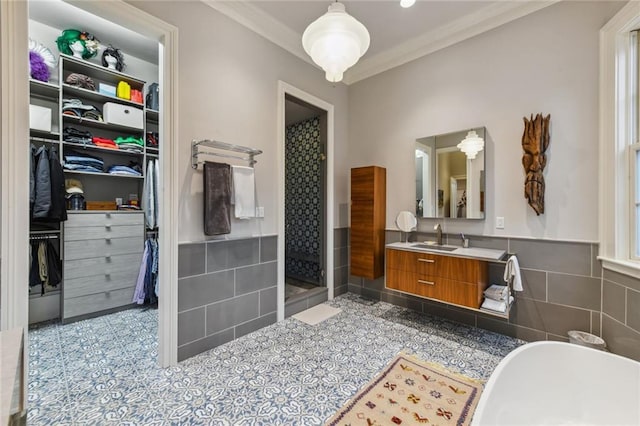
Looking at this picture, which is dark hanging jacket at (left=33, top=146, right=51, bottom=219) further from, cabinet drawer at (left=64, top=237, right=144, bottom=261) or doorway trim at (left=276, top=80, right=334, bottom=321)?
doorway trim at (left=276, top=80, right=334, bottom=321)

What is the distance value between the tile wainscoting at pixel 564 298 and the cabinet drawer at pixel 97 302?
3.75m

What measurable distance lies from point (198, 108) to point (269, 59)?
1.03 m

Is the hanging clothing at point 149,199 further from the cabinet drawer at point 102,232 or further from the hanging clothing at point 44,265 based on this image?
the hanging clothing at point 44,265

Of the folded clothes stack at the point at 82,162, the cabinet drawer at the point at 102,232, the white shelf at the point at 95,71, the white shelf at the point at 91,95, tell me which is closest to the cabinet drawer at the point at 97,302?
the cabinet drawer at the point at 102,232

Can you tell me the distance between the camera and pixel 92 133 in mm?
3199

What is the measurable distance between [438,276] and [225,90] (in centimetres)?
258

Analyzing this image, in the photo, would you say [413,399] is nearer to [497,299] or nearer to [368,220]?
[497,299]

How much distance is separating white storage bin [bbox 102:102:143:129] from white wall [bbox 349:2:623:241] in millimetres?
3058

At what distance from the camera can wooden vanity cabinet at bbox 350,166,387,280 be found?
130 inches

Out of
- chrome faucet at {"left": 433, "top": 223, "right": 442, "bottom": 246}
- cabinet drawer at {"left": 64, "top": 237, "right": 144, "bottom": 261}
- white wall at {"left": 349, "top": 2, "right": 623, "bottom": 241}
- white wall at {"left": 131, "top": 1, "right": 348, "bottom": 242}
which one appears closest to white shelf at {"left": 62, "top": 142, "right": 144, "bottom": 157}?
cabinet drawer at {"left": 64, "top": 237, "right": 144, "bottom": 261}

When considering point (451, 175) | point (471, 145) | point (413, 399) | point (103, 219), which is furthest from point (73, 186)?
point (471, 145)

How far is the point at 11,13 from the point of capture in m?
1.52

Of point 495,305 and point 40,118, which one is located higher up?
point 40,118

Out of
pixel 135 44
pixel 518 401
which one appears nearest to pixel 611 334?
pixel 518 401
